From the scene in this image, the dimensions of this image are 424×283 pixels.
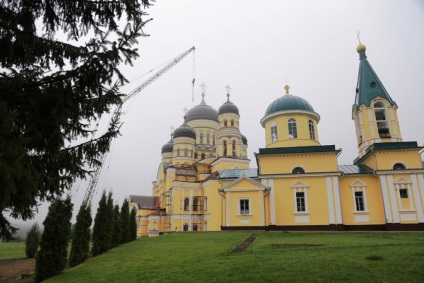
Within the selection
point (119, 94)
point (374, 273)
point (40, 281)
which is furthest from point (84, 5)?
point (40, 281)

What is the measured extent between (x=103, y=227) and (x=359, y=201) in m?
18.0

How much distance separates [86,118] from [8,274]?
1282 centimetres

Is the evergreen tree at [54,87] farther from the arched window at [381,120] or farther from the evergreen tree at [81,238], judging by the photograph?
the arched window at [381,120]

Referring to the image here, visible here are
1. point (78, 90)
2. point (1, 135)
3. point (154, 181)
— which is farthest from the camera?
point (154, 181)

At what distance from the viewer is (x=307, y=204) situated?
72.5 feet

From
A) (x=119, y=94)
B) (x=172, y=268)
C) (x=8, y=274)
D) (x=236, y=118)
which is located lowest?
(x=8, y=274)

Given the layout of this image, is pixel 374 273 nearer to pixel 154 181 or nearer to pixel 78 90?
pixel 78 90

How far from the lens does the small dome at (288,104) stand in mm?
25531

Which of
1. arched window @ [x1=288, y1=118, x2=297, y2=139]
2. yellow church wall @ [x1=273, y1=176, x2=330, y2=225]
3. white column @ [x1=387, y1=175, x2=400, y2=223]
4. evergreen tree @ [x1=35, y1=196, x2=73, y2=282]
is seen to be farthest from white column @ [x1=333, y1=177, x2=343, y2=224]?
evergreen tree @ [x1=35, y1=196, x2=73, y2=282]

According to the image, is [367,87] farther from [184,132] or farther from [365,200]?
[184,132]

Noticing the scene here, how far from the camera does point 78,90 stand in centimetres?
458

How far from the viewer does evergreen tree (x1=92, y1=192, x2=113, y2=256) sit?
16.6 m

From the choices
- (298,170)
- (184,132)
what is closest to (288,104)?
(298,170)

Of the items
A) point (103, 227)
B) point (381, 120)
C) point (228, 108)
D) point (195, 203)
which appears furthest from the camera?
point (228, 108)
